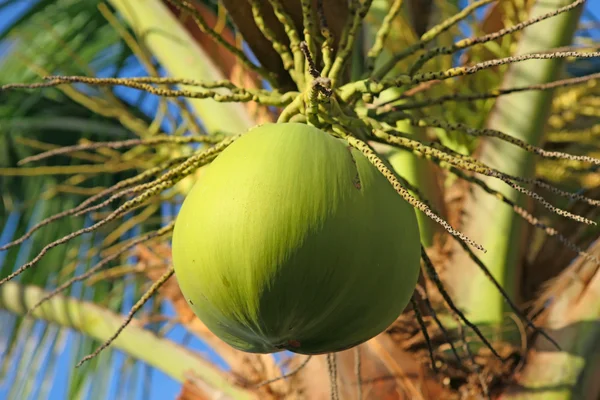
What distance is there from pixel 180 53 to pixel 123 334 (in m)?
0.73

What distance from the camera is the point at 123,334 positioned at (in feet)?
6.34

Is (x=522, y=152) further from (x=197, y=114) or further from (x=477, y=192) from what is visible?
(x=197, y=114)

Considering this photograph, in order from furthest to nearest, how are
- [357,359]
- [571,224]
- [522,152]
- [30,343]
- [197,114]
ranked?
[30,343], [197,114], [571,224], [522,152], [357,359]

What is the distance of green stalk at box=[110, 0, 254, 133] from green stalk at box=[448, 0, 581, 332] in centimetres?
58

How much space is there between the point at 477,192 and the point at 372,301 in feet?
2.63

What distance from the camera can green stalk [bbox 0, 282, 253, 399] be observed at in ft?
5.82

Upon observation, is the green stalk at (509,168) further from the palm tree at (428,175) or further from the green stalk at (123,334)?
the green stalk at (123,334)

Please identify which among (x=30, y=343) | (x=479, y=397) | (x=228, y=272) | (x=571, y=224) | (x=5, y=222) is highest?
(x=5, y=222)

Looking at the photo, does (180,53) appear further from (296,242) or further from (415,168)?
(296,242)

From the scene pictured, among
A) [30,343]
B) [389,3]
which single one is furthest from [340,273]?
[30,343]

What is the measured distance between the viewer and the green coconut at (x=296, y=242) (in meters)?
0.82

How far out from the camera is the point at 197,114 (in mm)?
1895

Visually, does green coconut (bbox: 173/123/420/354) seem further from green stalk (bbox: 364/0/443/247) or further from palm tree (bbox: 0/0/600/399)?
green stalk (bbox: 364/0/443/247)

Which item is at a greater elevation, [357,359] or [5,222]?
[5,222]
